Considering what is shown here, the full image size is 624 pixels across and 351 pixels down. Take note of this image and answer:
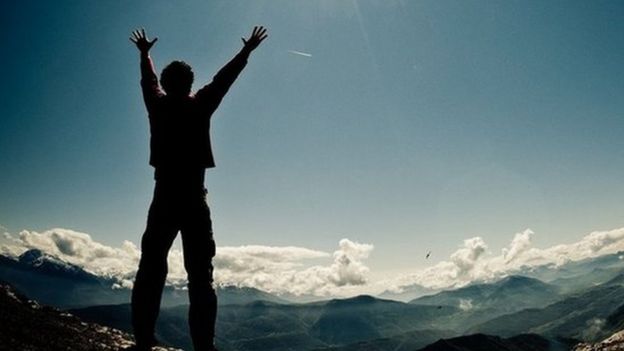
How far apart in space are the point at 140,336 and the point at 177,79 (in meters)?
3.18

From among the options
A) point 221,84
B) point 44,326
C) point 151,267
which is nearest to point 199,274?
point 151,267

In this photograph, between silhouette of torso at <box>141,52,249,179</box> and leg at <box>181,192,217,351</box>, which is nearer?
leg at <box>181,192,217,351</box>

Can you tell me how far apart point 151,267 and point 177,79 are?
7.74ft

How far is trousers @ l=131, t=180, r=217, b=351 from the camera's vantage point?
17.2 ft

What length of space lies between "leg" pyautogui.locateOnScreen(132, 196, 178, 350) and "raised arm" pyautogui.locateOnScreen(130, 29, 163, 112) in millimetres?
1334

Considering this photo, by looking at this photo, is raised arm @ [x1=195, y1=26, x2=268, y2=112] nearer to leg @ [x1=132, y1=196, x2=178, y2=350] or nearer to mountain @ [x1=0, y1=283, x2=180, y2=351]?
leg @ [x1=132, y1=196, x2=178, y2=350]

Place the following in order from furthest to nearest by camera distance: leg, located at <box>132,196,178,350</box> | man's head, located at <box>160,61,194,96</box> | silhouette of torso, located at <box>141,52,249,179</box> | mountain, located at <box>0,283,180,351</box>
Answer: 1. mountain, located at <box>0,283,180,351</box>
2. man's head, located at <box>160,61,194,96</box>
3. silhouette of torso, located at <box>141,52,249,179</box>
4. leg, located at <box>132,196,178,350</box>

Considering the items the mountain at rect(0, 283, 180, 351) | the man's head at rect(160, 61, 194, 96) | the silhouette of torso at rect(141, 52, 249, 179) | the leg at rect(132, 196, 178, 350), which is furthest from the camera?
A: the mountain at rect(0, 283, 180, 351)

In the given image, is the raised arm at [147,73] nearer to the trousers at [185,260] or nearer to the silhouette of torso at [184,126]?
the silhouette of torso at [184,126]

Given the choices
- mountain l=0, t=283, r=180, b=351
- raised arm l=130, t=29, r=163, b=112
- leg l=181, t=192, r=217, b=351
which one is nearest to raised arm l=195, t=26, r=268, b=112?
raised arm l=130, t=29, r=163, b=112

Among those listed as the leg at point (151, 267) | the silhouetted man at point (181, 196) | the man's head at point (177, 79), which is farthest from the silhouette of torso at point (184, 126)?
the leg at point (151, 267)

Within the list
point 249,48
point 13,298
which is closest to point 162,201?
point 249,48

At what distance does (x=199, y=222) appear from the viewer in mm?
5387

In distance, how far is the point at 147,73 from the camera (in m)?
5.93
